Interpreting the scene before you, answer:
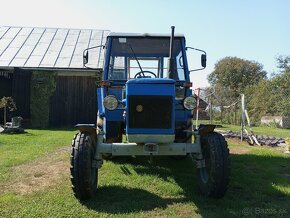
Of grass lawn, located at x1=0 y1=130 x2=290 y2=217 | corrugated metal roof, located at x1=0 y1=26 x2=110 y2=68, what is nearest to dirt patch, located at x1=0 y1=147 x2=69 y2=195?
grass lawn, located at x1=0 y1=130 x2=290 y2=217

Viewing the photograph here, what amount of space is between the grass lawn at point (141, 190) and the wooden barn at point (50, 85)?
31.0 ft

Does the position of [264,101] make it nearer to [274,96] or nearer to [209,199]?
[274,96]

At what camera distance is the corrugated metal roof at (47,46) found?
17.6m

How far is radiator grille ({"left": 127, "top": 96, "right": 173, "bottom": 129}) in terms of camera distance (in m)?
4.95

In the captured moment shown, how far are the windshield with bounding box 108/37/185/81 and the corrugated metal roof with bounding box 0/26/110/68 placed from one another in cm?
1047

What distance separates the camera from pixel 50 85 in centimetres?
1742

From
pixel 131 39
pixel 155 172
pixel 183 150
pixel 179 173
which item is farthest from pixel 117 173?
pixel 131 39

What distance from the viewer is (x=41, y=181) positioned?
5.96 metres

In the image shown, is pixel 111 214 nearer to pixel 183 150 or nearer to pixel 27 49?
pixel 183 150

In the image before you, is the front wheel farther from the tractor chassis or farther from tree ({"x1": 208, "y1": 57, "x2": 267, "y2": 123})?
tree ({"x1": 208, "y1": 57, "x2": 267, "y2": 123})

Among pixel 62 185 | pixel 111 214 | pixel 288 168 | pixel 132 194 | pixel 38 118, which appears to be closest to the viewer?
pixel 111 214

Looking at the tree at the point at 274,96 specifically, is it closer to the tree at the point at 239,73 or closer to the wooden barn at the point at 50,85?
the wooden barn at the point at 50,85

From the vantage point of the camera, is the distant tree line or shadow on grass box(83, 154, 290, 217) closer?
shadow on grass box(83, 154, 290, 217)

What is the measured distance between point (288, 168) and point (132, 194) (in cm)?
366
